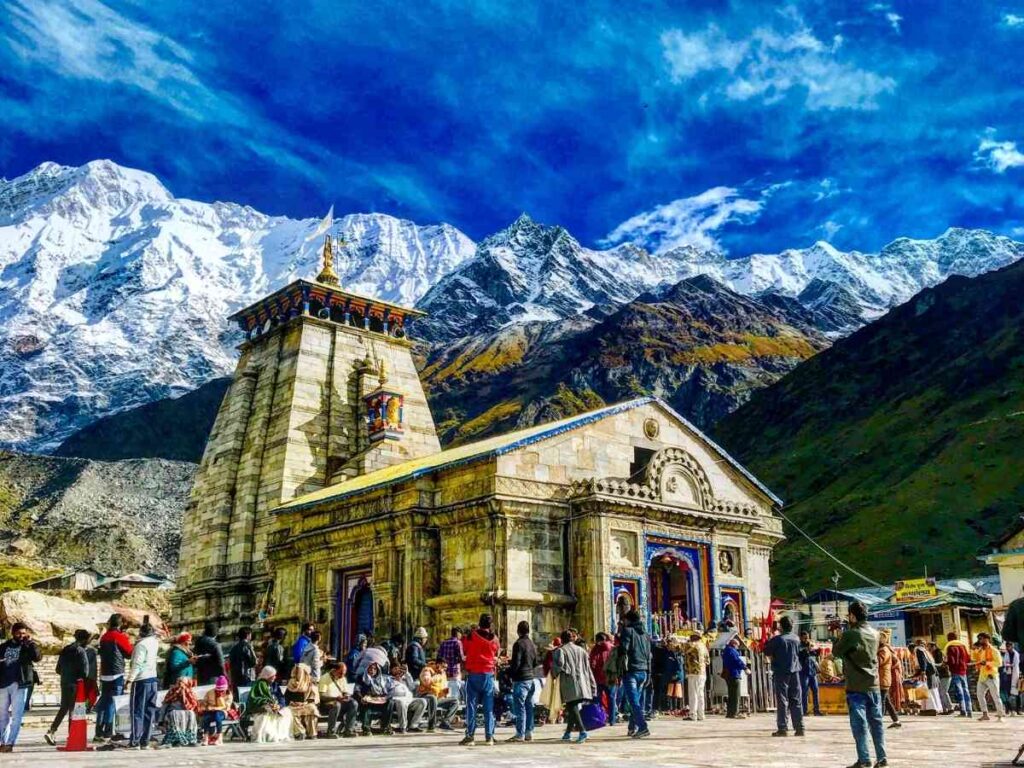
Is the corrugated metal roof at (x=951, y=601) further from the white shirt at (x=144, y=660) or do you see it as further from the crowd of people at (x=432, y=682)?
the white shirt at (x=144, y=660)

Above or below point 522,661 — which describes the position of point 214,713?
below

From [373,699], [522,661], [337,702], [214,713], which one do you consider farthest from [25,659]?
[522,661]

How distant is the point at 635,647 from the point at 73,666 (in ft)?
27.7

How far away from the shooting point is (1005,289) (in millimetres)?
116750

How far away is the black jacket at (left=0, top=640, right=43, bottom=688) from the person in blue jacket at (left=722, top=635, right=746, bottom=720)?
38.9 ft

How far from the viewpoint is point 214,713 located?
16188mm

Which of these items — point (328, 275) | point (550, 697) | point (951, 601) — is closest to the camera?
point (550, 697)

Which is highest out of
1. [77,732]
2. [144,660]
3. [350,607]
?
[350,607]

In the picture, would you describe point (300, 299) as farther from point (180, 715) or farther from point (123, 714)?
point (180, 715)

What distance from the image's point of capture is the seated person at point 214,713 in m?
16.2

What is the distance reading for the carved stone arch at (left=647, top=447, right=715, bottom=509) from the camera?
2633 cm

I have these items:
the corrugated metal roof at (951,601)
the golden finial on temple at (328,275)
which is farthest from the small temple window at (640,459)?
the golden finial on temple at (328,275)

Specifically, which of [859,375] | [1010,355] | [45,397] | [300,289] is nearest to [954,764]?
[300,289]

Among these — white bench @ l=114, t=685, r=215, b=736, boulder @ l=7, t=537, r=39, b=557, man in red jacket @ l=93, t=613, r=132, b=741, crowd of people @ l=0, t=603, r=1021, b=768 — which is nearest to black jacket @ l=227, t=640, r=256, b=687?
crowd of people @ l=0, t=603, r=1021, b=768
